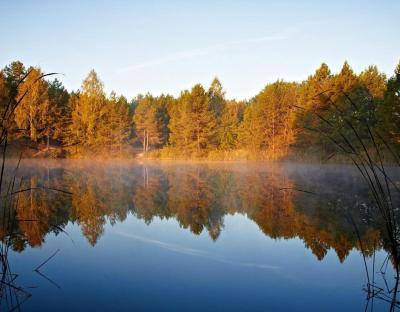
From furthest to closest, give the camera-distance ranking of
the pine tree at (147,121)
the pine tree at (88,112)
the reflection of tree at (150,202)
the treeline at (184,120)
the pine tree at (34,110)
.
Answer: the pine tree at (147,121)
the pine tree at (88,112)
the pine tree at (34,110)
the treeline at (184,120)
the reflection of tree at (150,202)

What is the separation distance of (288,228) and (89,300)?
5.44 meters

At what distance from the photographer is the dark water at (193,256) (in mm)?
4516

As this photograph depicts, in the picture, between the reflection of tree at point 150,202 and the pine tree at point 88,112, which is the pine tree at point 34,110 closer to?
the pine tree at point 88,112

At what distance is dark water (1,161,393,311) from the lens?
452 cm

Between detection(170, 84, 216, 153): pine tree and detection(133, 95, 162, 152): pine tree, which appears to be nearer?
detection(170, 84, 216, 153): pine tree

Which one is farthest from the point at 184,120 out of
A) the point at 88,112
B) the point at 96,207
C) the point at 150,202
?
the point at 96,207

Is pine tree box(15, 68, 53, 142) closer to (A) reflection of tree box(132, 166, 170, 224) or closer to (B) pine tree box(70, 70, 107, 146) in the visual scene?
(B) pine tree box(70, 70, 107, 146)

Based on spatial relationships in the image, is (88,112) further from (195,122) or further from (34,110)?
(195,122)

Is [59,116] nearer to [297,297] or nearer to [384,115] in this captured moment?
[384,115]

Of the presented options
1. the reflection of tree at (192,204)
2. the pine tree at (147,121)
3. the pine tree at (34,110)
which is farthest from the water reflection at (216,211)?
the pine tree at (147,121)

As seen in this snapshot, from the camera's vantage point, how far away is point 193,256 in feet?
21.2

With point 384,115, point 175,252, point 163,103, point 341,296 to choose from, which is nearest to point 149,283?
point 175,252

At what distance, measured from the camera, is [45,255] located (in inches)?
248

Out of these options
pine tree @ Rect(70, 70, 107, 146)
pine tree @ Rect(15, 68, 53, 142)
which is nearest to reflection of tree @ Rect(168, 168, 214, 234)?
pine tree @ Rect(15, 68, 53, 142)
